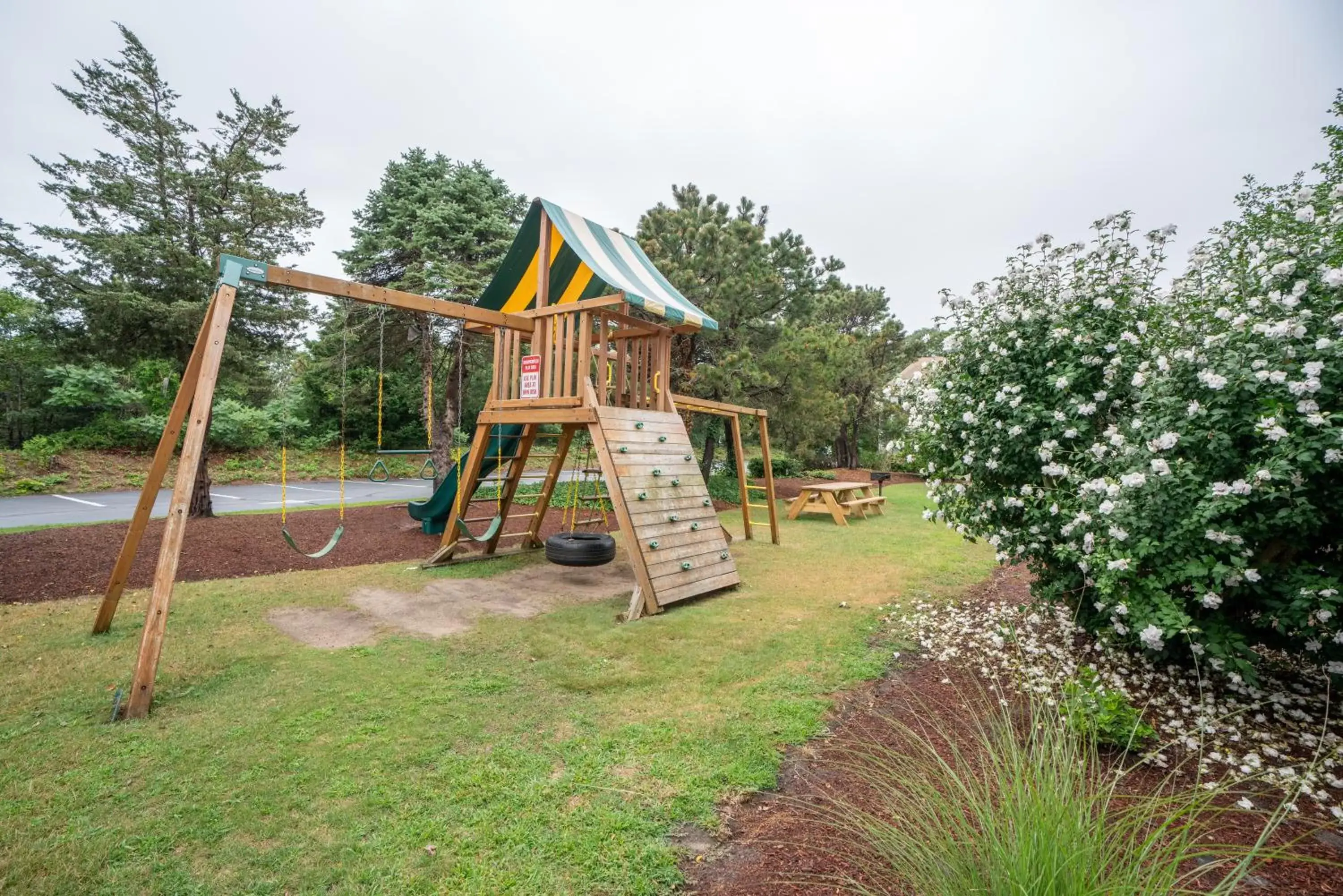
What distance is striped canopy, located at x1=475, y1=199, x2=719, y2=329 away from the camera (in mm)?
6211

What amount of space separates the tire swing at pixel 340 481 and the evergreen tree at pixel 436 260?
3.64ft

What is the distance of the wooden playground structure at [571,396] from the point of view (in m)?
3.89

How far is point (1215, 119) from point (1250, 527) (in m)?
5.27

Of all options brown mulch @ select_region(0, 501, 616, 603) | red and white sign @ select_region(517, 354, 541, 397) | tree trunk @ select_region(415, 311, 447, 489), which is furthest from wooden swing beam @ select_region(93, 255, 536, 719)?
tree trunk @ select_region(415, 311, 447, 489)

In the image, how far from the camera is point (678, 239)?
12.6 m

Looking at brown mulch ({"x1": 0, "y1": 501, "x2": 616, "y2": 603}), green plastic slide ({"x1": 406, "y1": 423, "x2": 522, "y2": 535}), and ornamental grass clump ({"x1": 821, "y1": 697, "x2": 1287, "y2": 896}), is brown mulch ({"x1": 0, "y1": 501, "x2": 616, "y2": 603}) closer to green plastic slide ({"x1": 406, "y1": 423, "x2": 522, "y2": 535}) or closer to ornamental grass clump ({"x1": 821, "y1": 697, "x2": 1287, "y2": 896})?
green plastic slide ({"x1": 406, "y1": 423, "x2": 522, "y2": 535})

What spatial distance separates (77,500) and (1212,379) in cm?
1797

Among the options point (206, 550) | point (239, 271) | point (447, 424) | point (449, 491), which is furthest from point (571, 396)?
point (447, 424)

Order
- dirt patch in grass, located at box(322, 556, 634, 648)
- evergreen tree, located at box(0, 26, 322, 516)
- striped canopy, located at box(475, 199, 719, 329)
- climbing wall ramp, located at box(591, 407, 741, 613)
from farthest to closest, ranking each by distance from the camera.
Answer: evergreen tree, located at box(0, 26, 322, 516) < striped canopy, located at box(475, 199, 719, 329) < climbing wall ramp, located at box(591, 407, 741, 613) < dirt patch in grass, located at box(322, 556, 634, 648)

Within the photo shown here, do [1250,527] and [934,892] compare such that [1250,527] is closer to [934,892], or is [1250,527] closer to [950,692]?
[950,692]

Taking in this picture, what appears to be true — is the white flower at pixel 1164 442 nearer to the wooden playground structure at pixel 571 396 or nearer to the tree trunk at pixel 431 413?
the wooden playground structure at pixel 571 396

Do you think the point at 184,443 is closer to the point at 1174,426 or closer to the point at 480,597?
the point at 480,597

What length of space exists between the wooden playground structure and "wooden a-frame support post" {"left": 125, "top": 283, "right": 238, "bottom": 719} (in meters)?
0.02

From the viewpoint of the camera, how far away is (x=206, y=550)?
22.5 feet
